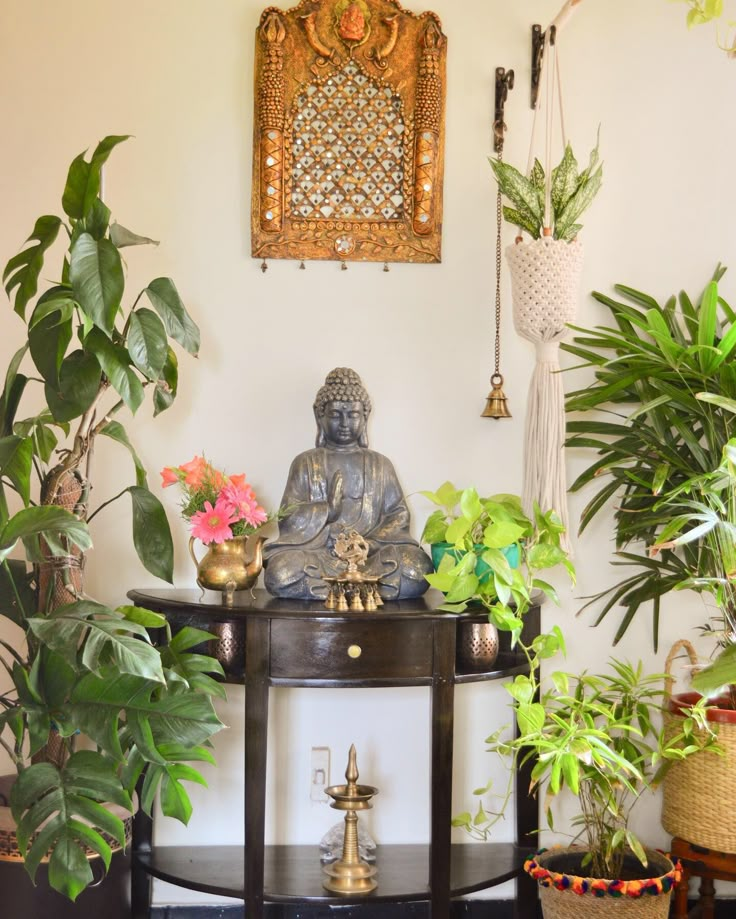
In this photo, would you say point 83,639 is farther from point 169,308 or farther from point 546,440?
point 546,440

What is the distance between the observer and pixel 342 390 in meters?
2.58

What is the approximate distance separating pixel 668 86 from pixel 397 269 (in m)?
0.88

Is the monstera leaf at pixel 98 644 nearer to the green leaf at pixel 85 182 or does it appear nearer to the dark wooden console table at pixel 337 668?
the dark wooden console table at pixel 337 668

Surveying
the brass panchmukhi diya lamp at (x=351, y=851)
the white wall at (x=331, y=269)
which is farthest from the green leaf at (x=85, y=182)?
the brass panchmukhi diya lamp at (x=351, y=851)

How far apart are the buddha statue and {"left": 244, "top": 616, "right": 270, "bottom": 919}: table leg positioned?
195mm

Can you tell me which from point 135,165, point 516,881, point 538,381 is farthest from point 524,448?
point 135,165

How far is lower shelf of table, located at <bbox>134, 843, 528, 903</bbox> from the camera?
2.39m

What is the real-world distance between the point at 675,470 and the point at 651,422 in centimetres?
13

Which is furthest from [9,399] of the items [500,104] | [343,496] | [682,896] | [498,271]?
[682,896]

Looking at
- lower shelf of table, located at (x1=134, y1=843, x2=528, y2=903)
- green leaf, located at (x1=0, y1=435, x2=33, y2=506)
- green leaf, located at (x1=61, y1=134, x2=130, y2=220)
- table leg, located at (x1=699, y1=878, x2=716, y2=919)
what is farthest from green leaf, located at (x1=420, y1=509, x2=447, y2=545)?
table leg, located at (x1=699, y1=878, x2=716, y2=919)

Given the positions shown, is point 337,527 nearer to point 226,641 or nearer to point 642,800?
point 226,641

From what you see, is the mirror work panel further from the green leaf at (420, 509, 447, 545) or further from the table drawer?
the table drawer

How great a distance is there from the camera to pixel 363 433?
104 inches

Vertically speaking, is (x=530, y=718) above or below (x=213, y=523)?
below
